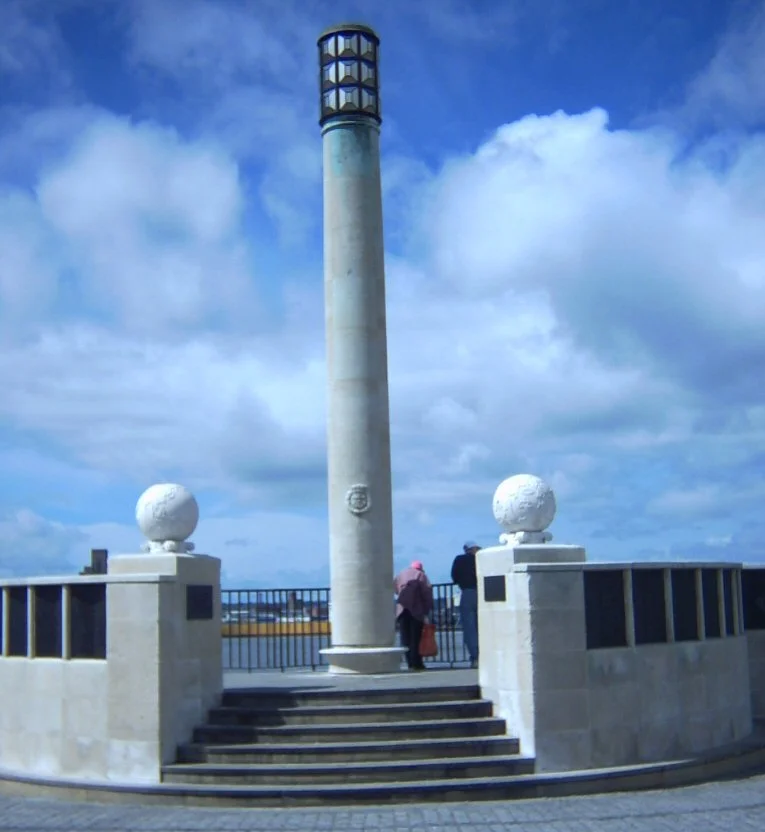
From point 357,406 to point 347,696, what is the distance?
5971mm

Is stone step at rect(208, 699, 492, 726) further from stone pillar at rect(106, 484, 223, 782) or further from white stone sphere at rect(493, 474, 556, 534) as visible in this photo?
white stone sphere at rect(493, 474, 556, 534)

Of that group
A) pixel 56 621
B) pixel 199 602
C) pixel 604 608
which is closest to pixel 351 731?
pixel 199 602

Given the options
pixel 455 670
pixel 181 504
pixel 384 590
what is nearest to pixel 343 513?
pixel 384 590

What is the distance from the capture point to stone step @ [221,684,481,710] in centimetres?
1371

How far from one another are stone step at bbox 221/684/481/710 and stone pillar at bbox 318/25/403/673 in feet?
13.8

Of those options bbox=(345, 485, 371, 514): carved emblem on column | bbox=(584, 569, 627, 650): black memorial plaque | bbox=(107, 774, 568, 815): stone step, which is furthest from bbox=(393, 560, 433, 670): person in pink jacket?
bbox=(107, 774, 568, 815): stone step

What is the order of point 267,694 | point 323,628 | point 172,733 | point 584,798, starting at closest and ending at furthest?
point 584,798 → point 172,733 → point 267,694 → point 323,628

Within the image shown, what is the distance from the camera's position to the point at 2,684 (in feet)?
48.6

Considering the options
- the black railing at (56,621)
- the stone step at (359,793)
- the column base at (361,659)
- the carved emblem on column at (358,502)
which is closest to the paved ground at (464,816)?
the stone step at (359,793)

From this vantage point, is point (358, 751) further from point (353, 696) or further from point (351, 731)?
point (353, 696)

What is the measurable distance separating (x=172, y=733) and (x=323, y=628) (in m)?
11.4

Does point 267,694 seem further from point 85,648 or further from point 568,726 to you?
point 568,726

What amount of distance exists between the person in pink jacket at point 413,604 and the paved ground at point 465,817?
21.6 feet

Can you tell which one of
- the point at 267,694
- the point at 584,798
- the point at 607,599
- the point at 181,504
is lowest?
the point at 584,798
